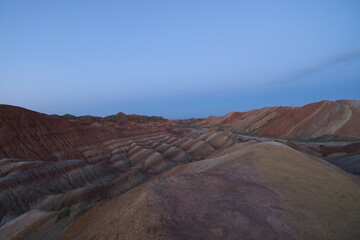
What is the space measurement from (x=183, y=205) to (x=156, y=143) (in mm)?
30755

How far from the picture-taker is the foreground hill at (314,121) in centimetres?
3556

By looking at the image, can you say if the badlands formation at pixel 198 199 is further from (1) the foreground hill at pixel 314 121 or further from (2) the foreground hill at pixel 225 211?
(1) the foreground hill at pixel 314 121

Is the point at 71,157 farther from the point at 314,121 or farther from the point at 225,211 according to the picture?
the point at 314,121

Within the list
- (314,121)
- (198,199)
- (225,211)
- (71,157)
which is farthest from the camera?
(314,121)

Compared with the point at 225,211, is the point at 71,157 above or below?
below

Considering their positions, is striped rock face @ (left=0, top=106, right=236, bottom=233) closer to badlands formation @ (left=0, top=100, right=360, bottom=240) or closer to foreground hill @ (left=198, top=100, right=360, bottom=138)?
badlands formation @ (left=0, top=100, right=360, bottom=240)

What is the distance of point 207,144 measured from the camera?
3469cm

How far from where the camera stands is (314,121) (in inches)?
1567

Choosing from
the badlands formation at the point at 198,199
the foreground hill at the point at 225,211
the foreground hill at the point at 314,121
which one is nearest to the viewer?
the foreground hill at the point at 225,211

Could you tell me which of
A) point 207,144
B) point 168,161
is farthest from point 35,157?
point 207,144

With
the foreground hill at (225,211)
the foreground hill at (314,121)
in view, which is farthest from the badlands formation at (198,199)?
the foreground hill at (314,121)

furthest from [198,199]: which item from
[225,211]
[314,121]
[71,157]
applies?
A: [314,121]

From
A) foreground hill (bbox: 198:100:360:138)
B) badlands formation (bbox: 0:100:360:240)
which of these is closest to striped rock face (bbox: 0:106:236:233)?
badlands formation (bbox: 0:100:360:240)

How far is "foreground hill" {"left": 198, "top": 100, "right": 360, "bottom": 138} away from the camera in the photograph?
35.6m
